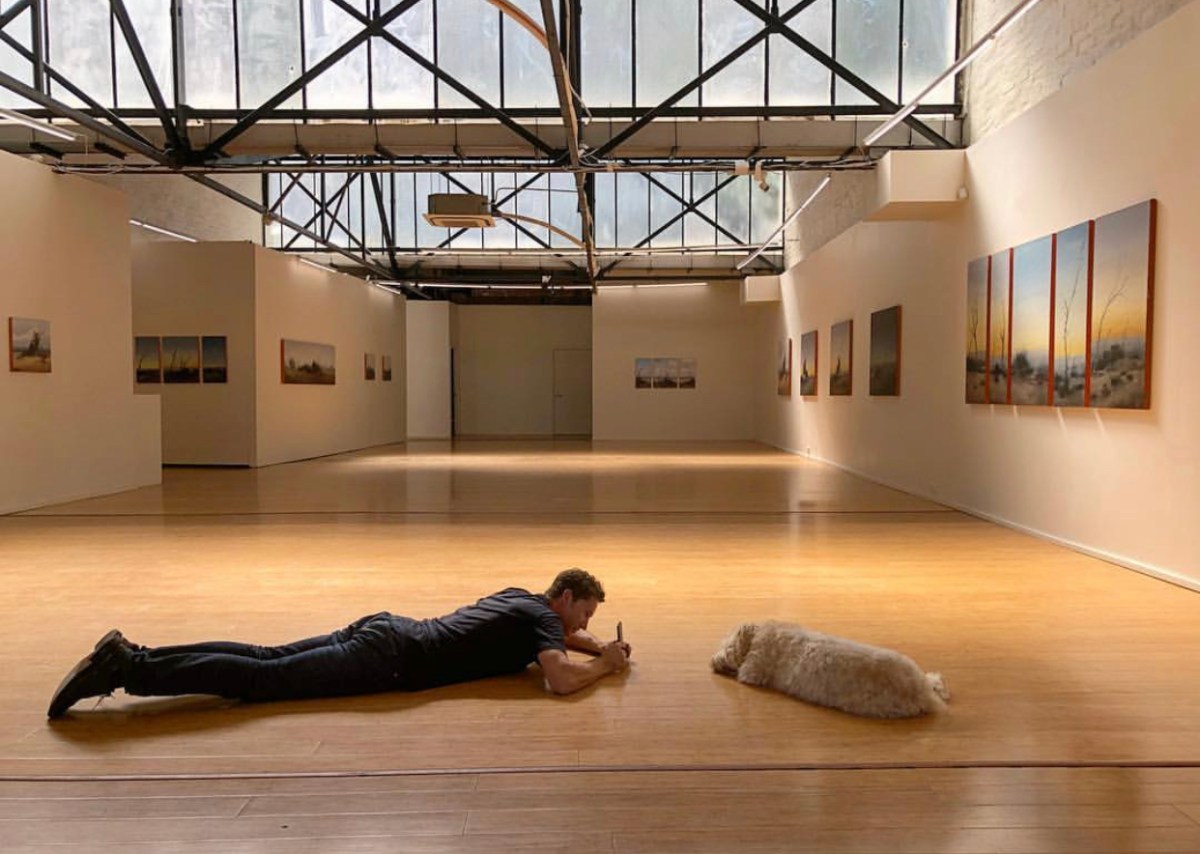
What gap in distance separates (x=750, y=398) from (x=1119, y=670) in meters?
28.8

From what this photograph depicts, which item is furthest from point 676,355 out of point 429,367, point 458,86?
point 458,86

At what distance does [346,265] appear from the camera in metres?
32.6

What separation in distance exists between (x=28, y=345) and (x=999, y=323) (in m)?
14.2

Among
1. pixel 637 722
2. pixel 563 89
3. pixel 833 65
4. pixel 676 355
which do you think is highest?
pixel 833 65

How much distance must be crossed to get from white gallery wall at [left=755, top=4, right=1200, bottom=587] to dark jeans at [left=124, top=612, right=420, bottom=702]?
7006mm

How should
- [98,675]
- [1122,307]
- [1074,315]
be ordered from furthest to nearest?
[1074,315] → [1122,307] → [98,675]

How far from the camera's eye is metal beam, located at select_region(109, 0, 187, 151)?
1415 cm

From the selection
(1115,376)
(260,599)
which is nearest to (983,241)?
(1115,376)

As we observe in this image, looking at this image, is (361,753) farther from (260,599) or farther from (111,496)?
(111,496)

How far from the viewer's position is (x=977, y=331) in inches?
497

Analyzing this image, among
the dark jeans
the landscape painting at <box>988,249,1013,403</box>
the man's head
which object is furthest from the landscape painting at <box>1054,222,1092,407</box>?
the dark jeans

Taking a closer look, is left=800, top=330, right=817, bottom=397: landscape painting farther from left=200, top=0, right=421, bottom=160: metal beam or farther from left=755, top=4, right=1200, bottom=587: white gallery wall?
left=200, top=0, right=421, bottom=160: metal beam

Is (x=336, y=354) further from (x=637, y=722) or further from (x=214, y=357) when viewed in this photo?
(x=637, y=722)

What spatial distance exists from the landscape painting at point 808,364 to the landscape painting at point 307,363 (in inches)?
532
